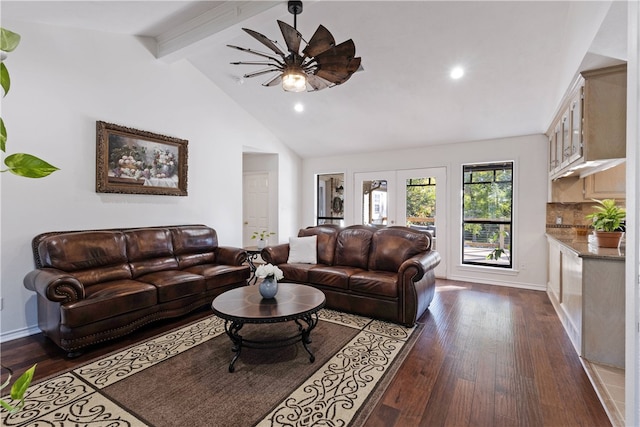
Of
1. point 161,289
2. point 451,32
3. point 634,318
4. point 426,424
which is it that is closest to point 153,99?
point 161,289

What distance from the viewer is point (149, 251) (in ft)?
12.5

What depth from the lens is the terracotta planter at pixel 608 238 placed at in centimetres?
277

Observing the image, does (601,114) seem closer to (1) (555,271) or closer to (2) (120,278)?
(1) (555,271)

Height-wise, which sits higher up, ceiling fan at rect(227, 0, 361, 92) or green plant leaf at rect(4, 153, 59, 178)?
ceiling fan at rect(227, 0, 361, 92)

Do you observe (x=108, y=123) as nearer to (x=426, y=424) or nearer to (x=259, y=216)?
(x=259, y=216)

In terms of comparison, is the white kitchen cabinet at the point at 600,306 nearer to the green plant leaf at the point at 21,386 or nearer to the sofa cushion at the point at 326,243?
the sofa cushion at the point at 326,243

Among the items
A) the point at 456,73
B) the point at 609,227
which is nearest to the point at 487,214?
the point at 609,227

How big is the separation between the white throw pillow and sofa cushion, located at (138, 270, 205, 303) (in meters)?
1.30

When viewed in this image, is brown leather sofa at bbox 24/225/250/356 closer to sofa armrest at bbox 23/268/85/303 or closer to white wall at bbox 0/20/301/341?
sofa armrest at bbox 23/268/85/303

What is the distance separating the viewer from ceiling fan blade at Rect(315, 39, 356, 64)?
2.37 metres

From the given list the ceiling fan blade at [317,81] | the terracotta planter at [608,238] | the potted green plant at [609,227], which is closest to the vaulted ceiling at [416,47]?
the ceiling fan blade at [317,81]

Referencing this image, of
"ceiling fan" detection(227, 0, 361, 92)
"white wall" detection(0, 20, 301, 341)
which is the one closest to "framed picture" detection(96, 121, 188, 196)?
"white wall" detection(0, 20, 301, 341)

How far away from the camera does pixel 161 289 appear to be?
3.21 meters

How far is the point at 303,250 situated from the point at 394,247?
4.17ft
